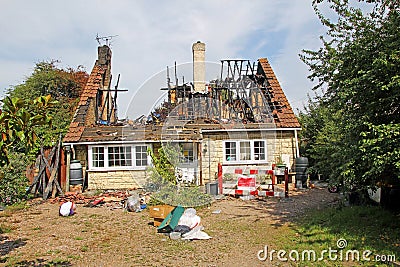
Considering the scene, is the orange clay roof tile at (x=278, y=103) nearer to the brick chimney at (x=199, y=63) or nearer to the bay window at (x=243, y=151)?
the bay window at (x=243, y=151)

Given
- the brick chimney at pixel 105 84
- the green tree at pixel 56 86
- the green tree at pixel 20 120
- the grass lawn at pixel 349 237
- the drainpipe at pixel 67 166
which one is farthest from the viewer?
the green tree at pixel 56 86

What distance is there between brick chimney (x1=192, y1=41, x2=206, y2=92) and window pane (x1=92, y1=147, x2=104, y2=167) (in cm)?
734

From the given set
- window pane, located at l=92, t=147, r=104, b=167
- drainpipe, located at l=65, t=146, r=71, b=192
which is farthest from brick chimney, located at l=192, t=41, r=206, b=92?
drainpipe, located at l=65, t=146, r=71, b=192

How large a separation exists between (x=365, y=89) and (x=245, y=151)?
31.0 ft

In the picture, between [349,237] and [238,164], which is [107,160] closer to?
[238,164]

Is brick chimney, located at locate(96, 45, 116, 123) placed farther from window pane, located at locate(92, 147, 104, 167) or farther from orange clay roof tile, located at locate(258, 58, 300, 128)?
orange clay roof tile, located at locate(258, 58, 300, 128)

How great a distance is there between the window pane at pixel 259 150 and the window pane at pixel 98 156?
679 cm

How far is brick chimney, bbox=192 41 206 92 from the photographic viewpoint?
20578 mm

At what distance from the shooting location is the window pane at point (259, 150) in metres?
16.1

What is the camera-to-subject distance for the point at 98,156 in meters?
15.6

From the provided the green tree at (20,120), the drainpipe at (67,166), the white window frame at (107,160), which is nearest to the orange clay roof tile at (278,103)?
the white window frame at (107,160)

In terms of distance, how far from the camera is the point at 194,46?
20.6 metres

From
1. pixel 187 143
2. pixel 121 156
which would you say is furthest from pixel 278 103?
pixel 121 156

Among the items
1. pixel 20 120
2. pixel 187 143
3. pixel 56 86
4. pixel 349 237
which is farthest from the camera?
pixel 56 86
